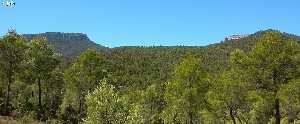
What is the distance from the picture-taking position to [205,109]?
5603 cm

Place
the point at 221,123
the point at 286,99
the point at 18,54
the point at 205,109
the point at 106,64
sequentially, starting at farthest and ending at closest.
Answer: the point at 106,64, the point at 221,123, the point at 18,54, the point at 205,109, the point at 286,99

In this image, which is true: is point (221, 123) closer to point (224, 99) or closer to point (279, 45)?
point (224, 99)

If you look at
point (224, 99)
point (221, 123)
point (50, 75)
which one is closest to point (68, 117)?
point (50, 75)

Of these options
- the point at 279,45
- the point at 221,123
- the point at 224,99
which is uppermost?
the point at 279,45

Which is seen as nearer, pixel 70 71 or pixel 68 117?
pixel 68 117

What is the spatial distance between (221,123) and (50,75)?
87.4 feet

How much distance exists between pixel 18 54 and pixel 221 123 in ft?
98.6

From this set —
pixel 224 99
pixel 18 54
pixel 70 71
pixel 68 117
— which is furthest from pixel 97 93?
pixel 70 71

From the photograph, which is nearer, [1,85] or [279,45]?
[279,45]

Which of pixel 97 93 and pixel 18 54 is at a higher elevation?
pixel 18 54

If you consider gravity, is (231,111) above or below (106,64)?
below

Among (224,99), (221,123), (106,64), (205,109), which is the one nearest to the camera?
(224,99)

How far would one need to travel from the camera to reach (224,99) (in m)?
52.5

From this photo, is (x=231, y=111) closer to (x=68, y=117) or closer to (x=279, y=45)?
(x=279, y=45)
